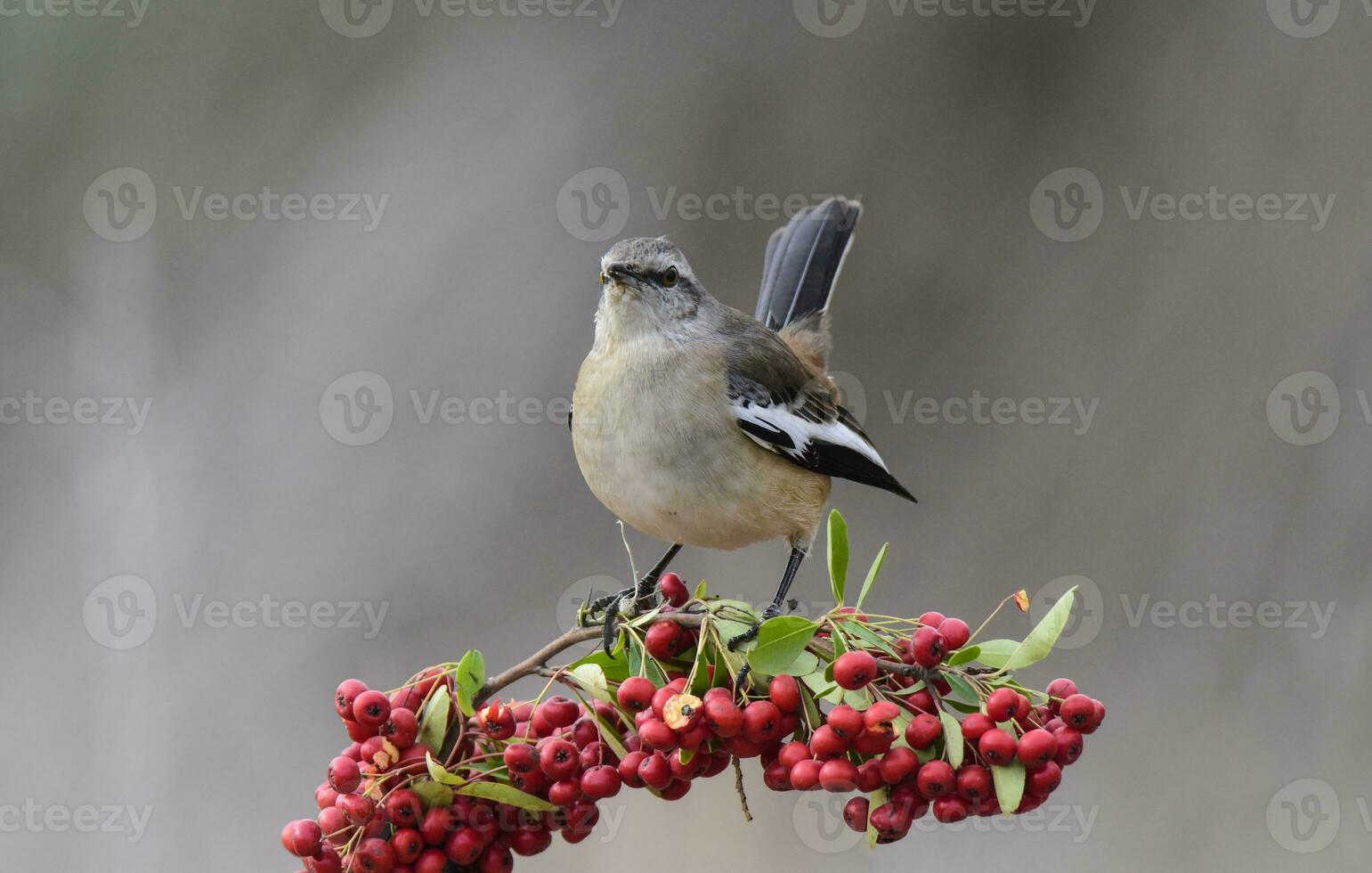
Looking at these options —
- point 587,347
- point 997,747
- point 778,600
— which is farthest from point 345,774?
point 587,347

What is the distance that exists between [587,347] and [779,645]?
8.07 feet

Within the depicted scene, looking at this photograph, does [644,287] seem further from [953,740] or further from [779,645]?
[953,740]

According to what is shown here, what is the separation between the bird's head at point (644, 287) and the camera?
207 cm

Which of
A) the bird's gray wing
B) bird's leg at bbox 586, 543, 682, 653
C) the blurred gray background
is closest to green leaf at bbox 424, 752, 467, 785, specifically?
bird's leg at bbox 586, 543, 682, 653

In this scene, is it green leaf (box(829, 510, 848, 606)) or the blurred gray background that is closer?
green leaf (box(829, 510, 848, 606))

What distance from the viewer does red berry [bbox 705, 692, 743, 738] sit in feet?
4.33

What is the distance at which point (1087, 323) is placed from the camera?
3949mm

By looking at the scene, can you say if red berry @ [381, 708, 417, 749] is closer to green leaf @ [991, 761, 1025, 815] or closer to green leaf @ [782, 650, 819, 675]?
green leaf @ [782, 650, 819, 675]

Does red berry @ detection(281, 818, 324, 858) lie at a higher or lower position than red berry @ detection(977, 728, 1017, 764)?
lower

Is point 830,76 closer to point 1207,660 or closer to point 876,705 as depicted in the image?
point 1207,660

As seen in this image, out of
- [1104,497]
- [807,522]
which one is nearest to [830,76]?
[1104,497]

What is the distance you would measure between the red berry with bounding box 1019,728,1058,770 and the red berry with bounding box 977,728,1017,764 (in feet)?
0.04

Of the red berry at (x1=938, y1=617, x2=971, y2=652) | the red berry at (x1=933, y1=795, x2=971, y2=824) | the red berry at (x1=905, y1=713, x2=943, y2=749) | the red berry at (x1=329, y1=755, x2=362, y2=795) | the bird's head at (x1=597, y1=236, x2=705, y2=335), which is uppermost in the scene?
the bird's head at (x1=597, y1=236, x2=705, y2=335)

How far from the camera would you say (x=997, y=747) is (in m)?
1.31
